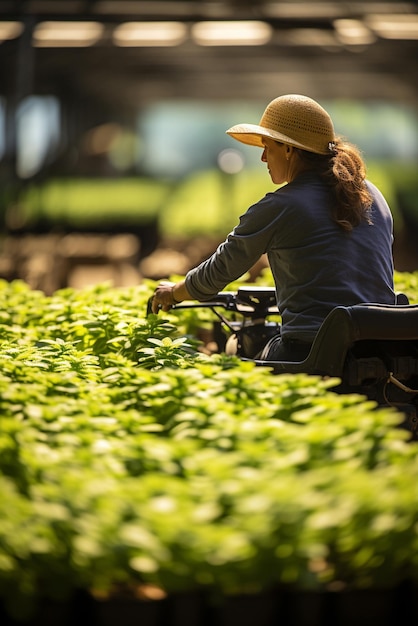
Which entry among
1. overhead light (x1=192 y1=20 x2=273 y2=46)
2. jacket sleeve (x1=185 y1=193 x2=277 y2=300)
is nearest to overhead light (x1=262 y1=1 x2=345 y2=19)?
overhead light (x1=192 y1=20 x2=273 y2=46)

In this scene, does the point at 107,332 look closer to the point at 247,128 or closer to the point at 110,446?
the point at 247,128

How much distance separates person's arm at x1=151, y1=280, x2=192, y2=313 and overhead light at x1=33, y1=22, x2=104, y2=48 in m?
11.7

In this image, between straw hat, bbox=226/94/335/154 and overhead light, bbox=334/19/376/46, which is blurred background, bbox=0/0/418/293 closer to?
overhead light, bbox=334/19/376/46

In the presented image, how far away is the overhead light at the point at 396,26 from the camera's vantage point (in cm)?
1538

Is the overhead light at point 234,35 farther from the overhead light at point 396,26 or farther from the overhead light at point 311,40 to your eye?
the overhead light at point 396,26

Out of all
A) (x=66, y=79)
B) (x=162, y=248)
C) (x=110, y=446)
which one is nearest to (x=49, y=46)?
(x=162, y=248)

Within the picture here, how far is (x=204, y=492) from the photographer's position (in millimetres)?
2705

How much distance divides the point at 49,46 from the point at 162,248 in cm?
378

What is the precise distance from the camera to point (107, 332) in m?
5.29

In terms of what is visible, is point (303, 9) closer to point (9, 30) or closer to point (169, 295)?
point (9, 30)

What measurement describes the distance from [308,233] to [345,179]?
0.99 ft

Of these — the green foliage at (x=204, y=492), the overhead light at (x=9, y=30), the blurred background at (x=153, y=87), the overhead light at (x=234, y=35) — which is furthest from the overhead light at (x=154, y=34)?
the green foliage at (x=204, y=492)

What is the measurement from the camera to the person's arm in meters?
5.04

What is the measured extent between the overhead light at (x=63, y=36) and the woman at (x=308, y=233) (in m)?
12.0
